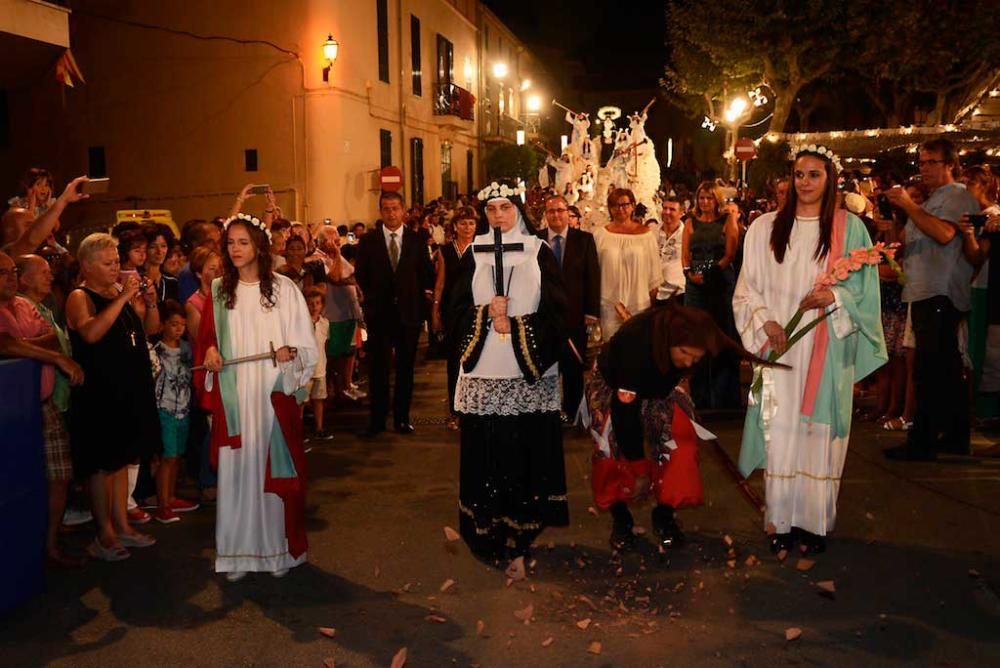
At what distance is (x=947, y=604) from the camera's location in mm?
4809

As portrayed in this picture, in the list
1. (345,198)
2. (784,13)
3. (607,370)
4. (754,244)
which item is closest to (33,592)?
(607,370)

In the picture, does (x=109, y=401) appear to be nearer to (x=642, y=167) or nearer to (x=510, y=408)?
(x=510, y=408)

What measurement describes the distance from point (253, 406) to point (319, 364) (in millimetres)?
3131

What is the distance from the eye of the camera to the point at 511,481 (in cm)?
566

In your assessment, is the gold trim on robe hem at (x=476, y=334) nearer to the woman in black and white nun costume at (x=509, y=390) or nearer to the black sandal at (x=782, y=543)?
the woman in black and white nun costume at (x=509, y=390)

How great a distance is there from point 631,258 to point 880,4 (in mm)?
22299

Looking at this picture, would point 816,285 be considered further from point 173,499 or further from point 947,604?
point 173,499

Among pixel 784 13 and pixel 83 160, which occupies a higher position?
pixel 784 13

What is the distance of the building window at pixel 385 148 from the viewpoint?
24.2m

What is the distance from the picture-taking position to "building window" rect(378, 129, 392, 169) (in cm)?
2416

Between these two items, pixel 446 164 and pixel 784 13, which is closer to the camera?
pixel 784 13

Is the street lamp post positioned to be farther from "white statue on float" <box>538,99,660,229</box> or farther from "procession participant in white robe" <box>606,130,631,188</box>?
"procession participant in white robe" <box>606,130,631,188</box>

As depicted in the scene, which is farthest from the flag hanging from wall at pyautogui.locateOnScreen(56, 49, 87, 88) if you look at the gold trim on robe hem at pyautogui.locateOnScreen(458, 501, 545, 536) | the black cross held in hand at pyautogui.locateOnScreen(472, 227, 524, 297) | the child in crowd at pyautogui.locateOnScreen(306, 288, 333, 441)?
the gold trim on robe hem at pyautogui.locateOnScreen(458, 501, 545, 536)

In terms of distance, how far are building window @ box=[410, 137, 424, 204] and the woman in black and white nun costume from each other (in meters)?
21.5
